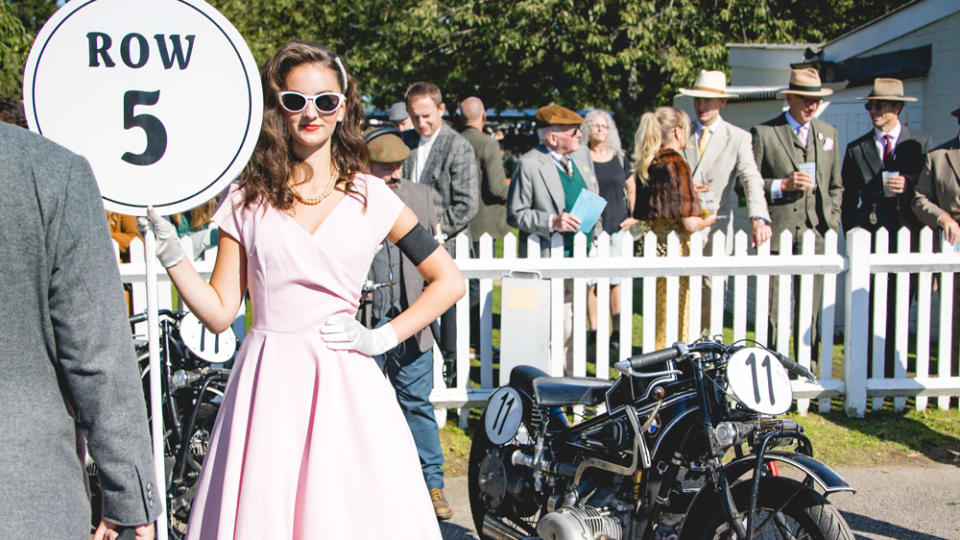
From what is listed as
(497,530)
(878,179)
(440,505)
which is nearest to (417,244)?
(497,530)

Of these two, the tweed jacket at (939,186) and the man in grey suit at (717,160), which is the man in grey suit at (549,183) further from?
the tweed jacket at (939,186)

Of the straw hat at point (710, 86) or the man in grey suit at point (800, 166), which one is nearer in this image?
the man in grey suit at point (800, 166)

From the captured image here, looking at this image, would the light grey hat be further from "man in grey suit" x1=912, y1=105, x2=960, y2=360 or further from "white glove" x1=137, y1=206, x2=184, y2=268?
"white glove" x1=137, y1=206, x2=184, y2=268

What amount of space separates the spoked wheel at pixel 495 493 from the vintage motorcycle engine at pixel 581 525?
426 mm

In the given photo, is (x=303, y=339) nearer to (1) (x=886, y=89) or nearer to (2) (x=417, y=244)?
(2) (x=417, y=244)

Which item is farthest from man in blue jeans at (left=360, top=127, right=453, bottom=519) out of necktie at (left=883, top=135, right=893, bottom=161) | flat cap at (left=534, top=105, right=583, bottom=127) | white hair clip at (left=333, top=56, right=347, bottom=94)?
necktie at (left=883, top=135, right=893, bottom=161)

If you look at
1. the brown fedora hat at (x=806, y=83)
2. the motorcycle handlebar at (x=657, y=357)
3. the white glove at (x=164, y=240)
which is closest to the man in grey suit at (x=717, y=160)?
the brown fedora hat at (x=806, y=83)

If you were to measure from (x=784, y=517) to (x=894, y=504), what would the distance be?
2.24 meters

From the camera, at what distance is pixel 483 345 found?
6289mm

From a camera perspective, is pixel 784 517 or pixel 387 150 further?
pixel 387 150

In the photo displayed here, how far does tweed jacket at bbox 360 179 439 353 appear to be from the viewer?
467 cm

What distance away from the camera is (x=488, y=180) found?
827cm

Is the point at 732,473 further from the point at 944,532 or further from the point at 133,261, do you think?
the point at 133,261

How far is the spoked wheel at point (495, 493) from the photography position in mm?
4023
